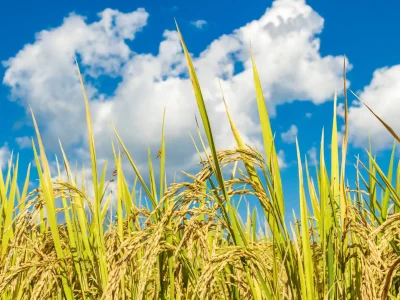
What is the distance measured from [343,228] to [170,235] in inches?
29.2

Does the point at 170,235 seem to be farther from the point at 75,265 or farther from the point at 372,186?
the point at 372,186

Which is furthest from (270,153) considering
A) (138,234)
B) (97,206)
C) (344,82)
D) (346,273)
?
(97,206)

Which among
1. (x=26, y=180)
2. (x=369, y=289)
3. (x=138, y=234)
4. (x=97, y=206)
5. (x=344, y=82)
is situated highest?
(x=26, y=180)

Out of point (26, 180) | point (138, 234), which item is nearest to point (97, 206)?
point (138, 234)

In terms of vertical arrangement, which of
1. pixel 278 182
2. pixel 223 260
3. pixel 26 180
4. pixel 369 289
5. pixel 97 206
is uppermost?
pixel 26 180

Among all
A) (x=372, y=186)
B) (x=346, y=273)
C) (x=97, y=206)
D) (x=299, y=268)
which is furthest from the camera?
(x=372, y=186)

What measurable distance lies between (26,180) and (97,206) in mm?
1940

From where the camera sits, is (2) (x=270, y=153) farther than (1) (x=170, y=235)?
No

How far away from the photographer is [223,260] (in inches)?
67.1

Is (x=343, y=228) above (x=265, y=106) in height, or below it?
below

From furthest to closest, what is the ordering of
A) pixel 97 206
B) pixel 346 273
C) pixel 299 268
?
pixel 97 206
pixel 346 273
pixel 299 268

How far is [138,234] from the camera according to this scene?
6.27ft

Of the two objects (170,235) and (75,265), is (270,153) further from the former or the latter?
(75,265)

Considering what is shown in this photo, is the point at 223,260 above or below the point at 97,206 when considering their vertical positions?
below
